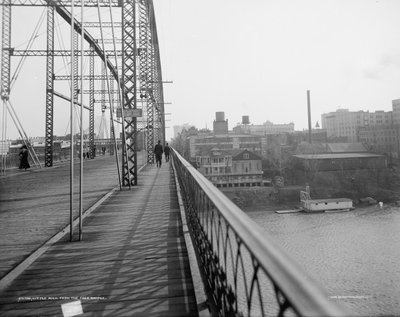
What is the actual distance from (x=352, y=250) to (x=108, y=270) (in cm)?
1935

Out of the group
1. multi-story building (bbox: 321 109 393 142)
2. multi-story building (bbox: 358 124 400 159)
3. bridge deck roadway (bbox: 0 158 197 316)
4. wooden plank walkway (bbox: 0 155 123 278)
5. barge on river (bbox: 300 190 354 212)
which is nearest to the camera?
bridge deck roadway (bbox: 0 158 197 316)

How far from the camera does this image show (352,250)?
62.7 ft

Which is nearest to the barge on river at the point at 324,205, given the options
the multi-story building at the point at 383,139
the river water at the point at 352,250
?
the river water at the point at 352,250

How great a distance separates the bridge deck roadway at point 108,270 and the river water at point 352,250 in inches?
219

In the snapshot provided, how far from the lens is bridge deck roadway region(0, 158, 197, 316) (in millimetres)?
2547

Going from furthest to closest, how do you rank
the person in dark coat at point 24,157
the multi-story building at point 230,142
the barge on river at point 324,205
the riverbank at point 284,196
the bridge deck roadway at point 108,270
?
the multi-story building at point 230,142
the riverbank at point 284,196
the barge on river at point 324,205
the person in dark coat at point 24,157
the bridge deck roadway at point 108,270

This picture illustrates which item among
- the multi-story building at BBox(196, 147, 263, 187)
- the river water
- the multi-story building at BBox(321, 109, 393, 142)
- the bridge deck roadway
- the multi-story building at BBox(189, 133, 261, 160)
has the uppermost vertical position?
the multi-story building at BBox(321, 109, 393, 142)

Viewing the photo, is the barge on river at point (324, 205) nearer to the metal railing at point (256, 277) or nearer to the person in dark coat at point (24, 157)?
the person in dark coat at point (24, 157)

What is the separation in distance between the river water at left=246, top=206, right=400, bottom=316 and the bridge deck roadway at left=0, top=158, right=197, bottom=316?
5.55 meters

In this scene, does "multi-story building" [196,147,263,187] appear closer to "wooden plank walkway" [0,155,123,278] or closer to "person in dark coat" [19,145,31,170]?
"person in dark coat" [19,145,31,170]

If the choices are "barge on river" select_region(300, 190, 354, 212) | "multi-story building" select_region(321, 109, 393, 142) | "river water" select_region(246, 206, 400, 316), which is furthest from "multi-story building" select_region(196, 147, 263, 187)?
"multi-story building" select_region(321, 109, 393, 142)

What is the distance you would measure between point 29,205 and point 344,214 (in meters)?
26.3

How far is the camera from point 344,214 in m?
27.5

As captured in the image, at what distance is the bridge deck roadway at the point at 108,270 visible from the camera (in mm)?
2547
